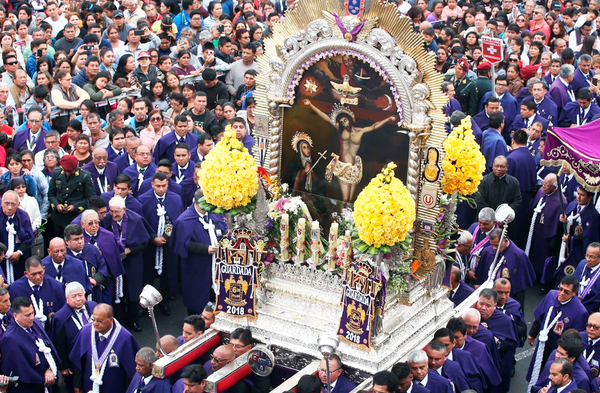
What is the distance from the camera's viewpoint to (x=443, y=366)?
38.7 ft

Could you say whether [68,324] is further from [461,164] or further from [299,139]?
[461,164]

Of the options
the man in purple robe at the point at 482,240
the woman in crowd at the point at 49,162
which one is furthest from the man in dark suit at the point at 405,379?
the woman in crowd at the point at 49,162

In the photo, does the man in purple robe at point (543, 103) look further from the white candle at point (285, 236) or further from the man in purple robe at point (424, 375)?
the man in purple robe at point (424, 375)

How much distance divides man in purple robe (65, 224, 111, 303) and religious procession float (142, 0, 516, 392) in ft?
7.81

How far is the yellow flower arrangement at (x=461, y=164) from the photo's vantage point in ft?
38.7

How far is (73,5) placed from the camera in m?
24.6

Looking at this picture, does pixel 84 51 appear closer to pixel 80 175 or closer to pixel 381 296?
pixel 80 175

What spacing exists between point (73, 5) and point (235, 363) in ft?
50.6

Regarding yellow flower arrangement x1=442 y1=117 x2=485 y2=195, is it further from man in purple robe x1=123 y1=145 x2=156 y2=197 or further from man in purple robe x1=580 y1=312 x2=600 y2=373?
man in purple robe x1=123 y1=145 x2=156 y2=197

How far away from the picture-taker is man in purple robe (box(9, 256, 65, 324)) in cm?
1296

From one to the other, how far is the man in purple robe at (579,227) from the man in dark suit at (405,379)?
529 cm

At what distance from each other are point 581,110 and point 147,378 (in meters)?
11.3

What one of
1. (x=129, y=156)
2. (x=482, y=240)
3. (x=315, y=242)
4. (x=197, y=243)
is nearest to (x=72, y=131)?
(x=129, y=156)

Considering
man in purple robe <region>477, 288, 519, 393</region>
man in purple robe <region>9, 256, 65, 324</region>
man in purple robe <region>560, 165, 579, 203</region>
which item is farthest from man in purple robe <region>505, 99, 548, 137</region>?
man in purple robe <region>9, 256, 65, 324</region>
